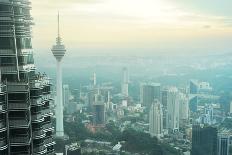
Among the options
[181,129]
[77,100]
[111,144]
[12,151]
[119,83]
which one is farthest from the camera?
[119,83]

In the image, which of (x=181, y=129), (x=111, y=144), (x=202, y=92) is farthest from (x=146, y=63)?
(x=111, y=144)

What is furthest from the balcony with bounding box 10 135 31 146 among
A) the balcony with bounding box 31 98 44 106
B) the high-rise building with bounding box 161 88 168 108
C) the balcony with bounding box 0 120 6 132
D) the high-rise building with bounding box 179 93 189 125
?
the high-rise building with bounding box 161 88 168 108

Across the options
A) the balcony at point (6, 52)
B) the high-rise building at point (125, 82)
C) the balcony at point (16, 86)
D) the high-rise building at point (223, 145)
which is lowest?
the high-rise building at point (223, 145)

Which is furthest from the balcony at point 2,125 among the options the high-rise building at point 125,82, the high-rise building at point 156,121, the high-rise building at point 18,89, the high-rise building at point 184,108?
the high-rise building at point 125,82

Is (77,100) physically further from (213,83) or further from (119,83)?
(213,83)

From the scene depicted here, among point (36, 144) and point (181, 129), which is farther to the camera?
point (181, 129)

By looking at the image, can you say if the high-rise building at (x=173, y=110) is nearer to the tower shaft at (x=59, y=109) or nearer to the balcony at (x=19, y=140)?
the tower shaft at (x=59, y=109)
